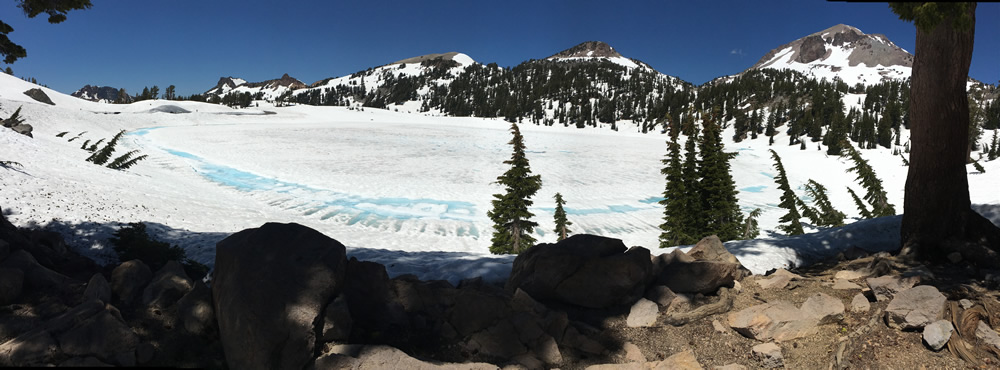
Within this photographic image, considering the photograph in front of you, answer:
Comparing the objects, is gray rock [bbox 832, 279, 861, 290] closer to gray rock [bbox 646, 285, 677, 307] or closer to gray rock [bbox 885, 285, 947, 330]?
gray rock [bbox 885, 285, 947, 330]

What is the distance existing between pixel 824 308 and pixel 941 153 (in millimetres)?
3508

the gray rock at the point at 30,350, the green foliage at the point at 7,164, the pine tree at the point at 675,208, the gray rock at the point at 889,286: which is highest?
the green foliage at the point at 7,164

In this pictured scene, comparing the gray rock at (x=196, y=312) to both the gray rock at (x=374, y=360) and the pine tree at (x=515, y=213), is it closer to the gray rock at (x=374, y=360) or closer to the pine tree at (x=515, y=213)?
the gray rock at (x=374, y=360)

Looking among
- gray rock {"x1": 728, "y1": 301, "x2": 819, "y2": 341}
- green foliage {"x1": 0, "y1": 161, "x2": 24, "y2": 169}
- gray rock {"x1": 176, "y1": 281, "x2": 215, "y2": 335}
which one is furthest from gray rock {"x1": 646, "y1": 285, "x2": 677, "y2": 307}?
green foliage {"x1": 0, "y1": 161, "x2": 24, "y2": 169}

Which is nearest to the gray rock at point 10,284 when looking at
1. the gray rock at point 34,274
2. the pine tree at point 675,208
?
the gray rock at point 34,274

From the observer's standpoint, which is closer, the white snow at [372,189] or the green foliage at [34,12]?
the green foliage at [34,12]

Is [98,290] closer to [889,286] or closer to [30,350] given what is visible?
[30,350]

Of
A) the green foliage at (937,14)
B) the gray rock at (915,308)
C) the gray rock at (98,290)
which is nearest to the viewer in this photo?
the green foliage at (937,14)

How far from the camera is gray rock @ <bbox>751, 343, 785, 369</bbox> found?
A: 14.1 feet

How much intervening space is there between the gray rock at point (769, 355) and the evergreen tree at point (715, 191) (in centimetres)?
1460

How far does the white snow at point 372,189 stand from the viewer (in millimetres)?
8547

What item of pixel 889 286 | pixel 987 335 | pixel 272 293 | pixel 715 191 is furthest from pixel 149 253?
pixel 715 191

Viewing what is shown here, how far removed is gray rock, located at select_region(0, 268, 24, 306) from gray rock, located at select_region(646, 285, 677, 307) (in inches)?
279

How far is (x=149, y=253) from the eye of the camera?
674 cm
